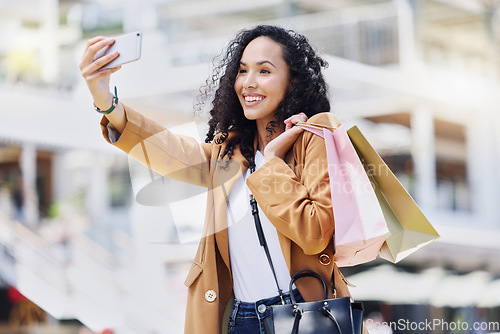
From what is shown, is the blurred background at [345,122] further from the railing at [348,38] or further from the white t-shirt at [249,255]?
the white t-shirt at [249,255]

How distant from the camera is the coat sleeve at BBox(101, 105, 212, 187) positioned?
5.92 feet

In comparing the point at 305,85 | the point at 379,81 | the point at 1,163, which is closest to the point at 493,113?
the point at 379,81

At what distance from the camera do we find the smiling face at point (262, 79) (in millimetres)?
1951

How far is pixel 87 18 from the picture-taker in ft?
40.0

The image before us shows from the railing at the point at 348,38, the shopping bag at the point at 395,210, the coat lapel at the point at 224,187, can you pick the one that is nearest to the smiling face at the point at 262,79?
the coat lapel at the point at 224,187

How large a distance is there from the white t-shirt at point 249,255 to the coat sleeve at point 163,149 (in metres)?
0.17

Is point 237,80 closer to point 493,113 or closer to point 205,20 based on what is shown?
point 493,113

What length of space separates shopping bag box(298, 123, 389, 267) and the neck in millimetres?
227

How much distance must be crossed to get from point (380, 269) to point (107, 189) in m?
6.43

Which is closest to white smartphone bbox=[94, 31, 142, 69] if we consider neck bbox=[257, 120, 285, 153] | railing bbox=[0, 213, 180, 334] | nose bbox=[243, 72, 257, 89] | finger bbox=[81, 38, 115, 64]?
finger bbox=[81, 38, 115, 64]

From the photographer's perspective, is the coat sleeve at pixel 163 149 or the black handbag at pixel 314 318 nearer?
the black handbag at pixel 314 318

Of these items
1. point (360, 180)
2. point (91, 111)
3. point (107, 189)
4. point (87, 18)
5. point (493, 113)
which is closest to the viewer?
point (360, 180)

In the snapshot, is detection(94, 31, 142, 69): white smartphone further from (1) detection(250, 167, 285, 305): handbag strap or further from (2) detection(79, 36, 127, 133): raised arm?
(1) detection(250, 167, 285, 305): handbag strap

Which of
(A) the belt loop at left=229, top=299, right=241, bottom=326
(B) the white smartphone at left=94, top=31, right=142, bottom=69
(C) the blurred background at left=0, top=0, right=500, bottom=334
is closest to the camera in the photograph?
(B) the white smartphone at left=94, top=31, right=142, bottom=69
